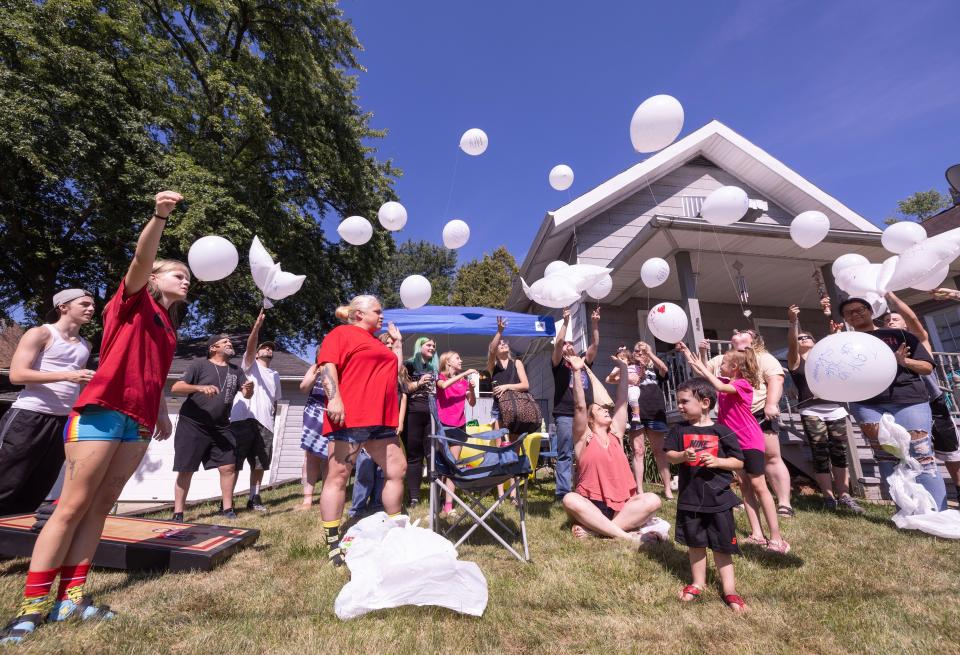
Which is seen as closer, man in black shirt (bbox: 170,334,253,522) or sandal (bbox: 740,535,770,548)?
sandal (bbox: 740,535,770,548)

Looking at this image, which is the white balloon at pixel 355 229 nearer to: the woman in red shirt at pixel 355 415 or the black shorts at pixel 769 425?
the woman in red shirt at pixel 355 415

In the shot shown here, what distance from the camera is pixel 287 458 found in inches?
446

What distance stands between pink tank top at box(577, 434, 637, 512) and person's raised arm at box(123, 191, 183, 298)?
3302mm

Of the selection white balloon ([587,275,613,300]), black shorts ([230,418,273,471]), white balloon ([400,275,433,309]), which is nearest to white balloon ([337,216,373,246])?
white balloon ([400,275,433,309])

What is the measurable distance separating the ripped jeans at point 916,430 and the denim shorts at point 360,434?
151 inches

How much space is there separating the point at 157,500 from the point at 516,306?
34.2ft

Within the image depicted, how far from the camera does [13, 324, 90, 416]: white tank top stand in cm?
291

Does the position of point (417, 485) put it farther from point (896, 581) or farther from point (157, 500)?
point (157, 500)

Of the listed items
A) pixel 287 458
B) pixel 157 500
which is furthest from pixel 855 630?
pixel 157 500

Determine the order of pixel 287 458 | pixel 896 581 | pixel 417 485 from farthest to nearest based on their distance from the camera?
pixel 287 458
pixel 417 485
pixel 896 581

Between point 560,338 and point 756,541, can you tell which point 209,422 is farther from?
point 756,541

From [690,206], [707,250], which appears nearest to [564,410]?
[707,250]

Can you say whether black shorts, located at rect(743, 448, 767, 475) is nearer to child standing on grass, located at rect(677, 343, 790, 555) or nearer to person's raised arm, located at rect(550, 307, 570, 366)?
child standing on grass, located at rect(677, 343, 790, 555)

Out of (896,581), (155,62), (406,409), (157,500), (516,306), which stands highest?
(155,62)
